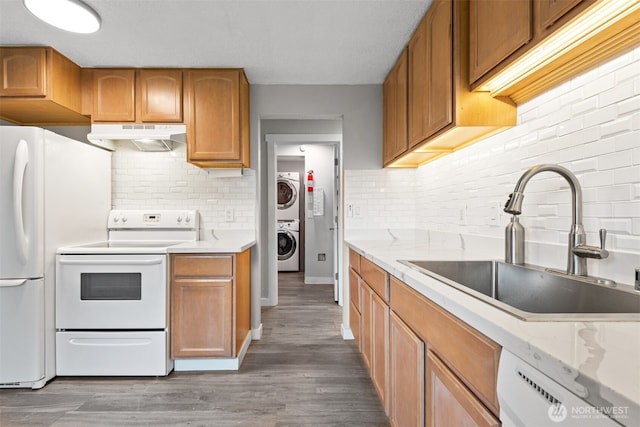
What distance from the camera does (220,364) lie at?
2.47 m

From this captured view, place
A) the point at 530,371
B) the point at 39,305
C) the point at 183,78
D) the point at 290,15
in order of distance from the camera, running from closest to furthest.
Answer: the point at 530,371 < the point at 290,15 < the point at 39,305 < the point at 183,78

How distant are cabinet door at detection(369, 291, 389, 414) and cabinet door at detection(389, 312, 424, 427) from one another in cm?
7

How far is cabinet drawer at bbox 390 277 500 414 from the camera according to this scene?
2.41ft

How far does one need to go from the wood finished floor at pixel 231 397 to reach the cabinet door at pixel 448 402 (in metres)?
0.89

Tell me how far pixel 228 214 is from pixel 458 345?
251cm

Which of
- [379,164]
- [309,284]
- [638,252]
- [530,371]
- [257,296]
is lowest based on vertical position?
[309,284]

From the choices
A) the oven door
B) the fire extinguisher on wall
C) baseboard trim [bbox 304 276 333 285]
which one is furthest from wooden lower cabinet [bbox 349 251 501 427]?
the fire extinguisher on wall

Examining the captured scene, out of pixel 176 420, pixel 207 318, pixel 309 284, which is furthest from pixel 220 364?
pixel 309 284

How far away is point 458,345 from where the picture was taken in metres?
0.88

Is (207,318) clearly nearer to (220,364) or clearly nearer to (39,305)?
(220,364)

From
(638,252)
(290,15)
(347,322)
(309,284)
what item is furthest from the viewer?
(309,284)

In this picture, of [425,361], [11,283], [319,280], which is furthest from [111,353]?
[319,280]

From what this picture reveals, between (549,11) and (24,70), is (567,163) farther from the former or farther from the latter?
(24,70)

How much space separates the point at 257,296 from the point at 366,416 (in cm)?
148
